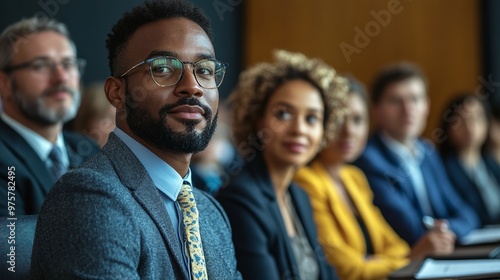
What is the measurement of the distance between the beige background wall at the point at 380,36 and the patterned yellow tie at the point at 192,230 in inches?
152

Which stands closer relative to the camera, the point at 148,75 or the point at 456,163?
the point at 148,75

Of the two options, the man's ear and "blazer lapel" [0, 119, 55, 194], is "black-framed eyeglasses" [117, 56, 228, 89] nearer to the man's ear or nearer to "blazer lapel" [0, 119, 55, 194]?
the man's ear

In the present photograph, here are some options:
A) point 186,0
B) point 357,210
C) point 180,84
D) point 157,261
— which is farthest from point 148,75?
point 357,210

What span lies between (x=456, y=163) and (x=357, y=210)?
1355mm

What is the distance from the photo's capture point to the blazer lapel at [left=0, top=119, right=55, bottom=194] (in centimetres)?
165

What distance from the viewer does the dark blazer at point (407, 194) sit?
9.86 feet

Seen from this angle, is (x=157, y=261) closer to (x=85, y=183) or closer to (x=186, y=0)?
(x=85, y=183)

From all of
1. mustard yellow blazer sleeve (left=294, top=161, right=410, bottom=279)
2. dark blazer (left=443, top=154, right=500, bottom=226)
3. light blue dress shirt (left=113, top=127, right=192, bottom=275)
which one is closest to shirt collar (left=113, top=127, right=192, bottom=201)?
light blue dress shirt (left=113, top=127, right=192, bottom=275)

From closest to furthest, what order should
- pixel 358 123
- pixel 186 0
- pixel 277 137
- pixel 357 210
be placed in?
pixel 186 0, pixel 277 137, pixel 357 210, pixel 358 123

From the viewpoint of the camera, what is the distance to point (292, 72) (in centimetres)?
219

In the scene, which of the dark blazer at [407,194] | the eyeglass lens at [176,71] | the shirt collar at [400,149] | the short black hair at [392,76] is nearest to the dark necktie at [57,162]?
the eyeglass lens at [176,71]

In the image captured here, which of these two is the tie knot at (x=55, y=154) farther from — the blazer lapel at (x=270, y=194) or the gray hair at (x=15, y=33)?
the blazer lapel at (x=270, y=194)

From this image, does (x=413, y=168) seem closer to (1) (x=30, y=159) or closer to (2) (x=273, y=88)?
(2) (x=273, y=88)

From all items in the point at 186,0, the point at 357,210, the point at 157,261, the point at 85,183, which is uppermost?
the point at 186,0
